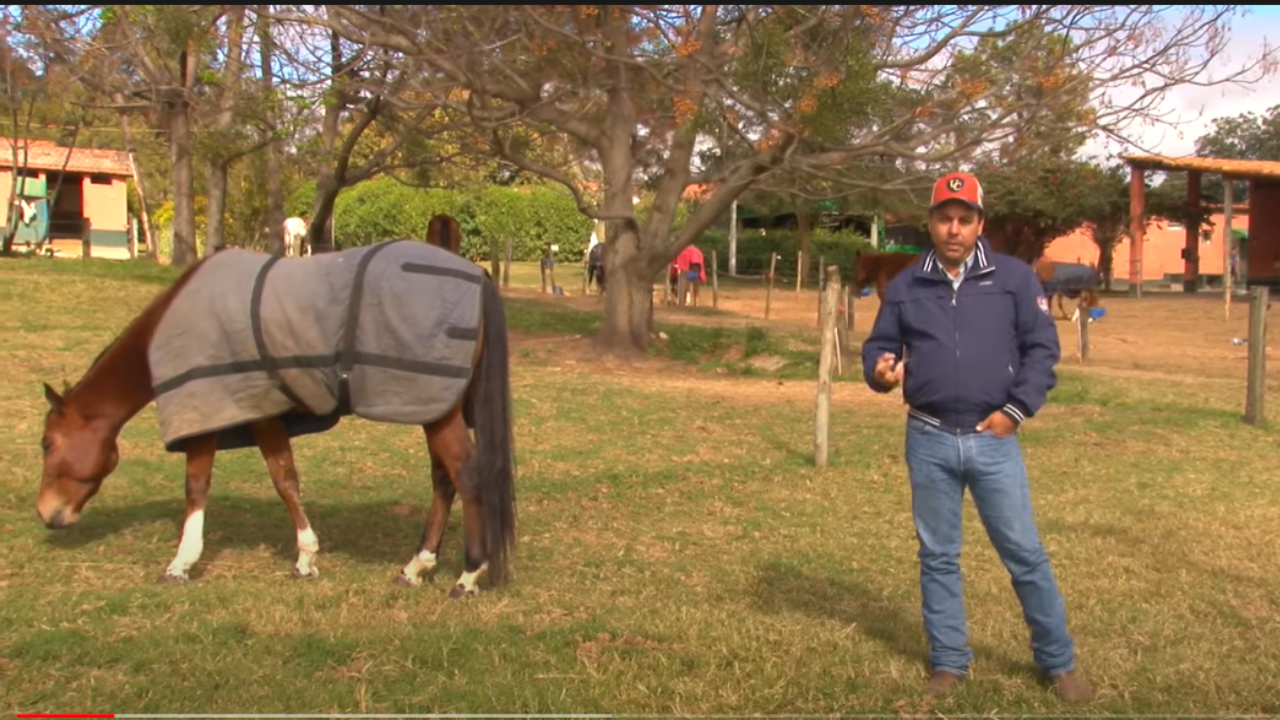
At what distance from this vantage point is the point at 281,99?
13523 millimetres

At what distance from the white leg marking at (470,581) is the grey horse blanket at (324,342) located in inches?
28.4

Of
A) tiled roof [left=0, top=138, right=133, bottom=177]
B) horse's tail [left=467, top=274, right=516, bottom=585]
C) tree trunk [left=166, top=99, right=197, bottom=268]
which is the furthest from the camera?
tiled roof [left=0, top=138, right=133, bottom=177]

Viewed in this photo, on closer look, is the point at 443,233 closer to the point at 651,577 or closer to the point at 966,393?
the point at 651,577

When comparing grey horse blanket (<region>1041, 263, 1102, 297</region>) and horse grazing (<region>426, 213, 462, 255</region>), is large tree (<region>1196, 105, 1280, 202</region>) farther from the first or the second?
horse grazing (<region>426, 213, 462, 255</region>)

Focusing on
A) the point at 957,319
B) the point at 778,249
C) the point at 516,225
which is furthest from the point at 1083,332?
the point at 516,225

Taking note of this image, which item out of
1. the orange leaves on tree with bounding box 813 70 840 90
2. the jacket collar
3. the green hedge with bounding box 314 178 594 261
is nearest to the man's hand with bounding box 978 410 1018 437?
the jacket collar

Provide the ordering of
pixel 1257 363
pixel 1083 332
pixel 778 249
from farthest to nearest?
pixel 778 249, pixel 1083 332, pixel 1257 363

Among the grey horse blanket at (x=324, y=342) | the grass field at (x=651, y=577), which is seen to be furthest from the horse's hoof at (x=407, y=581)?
the grey horse blanket at (x=324, y=342)

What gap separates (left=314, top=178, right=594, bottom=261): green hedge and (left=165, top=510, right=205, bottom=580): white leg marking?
1383 inches

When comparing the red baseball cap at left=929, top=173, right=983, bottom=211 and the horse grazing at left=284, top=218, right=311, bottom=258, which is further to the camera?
the horse grazing at left=284, top=218, right=311, bottom=258

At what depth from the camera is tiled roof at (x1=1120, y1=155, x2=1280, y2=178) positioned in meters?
27.9

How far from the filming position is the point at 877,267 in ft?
58.1

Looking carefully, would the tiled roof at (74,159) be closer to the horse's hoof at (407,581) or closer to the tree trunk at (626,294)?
the tree trunk at (626,294)

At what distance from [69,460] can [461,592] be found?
2.12m
